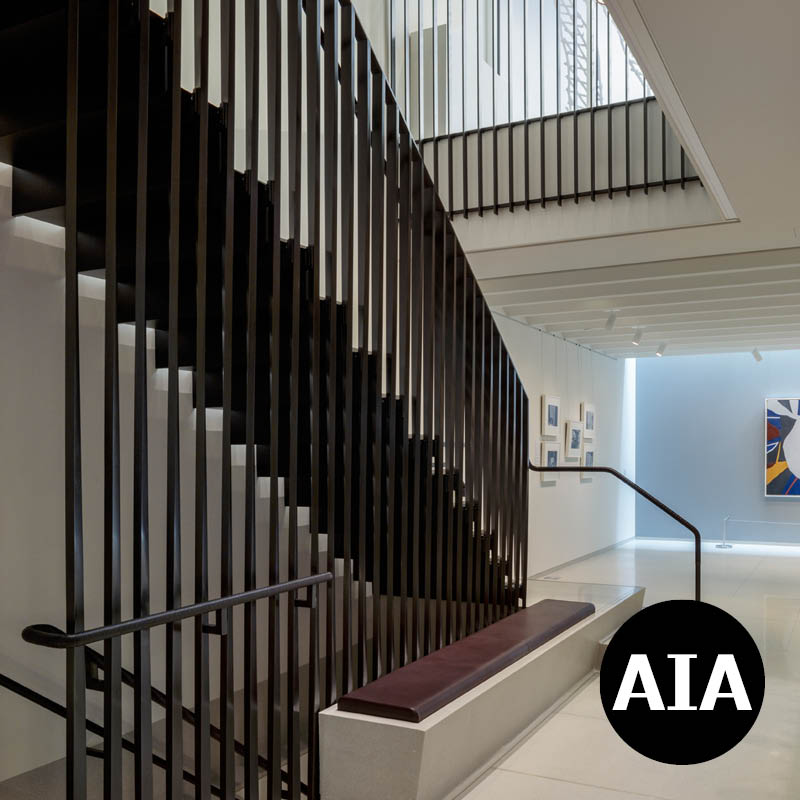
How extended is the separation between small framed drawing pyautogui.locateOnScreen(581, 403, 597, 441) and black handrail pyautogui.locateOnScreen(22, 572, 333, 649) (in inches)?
351

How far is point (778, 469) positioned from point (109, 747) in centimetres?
1287

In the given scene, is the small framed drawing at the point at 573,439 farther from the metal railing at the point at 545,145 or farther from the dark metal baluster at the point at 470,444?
the dark metal baluster at the point at 470,444

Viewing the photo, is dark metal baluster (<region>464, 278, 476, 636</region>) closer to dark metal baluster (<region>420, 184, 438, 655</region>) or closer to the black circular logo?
dark metal baluster (<region>420, 184, 438, 655</region>)

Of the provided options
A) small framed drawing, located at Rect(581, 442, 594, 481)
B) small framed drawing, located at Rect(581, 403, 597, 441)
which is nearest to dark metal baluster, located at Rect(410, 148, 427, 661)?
small framed drawing, located at Rect(581, 442, 594, 481)

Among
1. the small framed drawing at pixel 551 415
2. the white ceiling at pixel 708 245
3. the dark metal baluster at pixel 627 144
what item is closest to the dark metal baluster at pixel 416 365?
the white ceiling at pixel 708 245

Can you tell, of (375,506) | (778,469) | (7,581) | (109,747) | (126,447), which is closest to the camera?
(109,747)

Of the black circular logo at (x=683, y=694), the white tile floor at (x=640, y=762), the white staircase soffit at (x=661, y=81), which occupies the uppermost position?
the white staircase soffit at (x=661, y=81)

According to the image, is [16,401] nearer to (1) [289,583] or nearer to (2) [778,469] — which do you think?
(1) [289,583]

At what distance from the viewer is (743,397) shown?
13.6 metres

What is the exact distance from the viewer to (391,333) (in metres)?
3.78

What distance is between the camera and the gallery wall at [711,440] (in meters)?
13.4

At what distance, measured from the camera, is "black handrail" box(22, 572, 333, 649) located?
2.08 m

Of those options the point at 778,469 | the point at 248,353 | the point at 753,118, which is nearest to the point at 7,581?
the point at 248,353

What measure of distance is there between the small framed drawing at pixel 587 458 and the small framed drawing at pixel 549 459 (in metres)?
1.16
